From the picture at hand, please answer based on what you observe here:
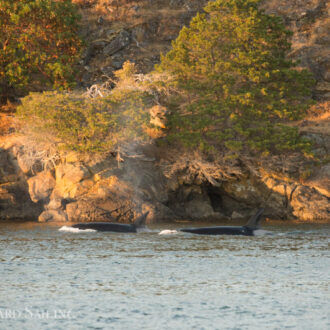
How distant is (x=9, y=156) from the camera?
154ft

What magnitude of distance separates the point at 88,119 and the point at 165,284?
91.0ft

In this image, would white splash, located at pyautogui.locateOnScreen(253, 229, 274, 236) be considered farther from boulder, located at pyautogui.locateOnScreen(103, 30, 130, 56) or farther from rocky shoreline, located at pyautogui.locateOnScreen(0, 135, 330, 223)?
boulder, located at pyautogui.locateOnScreen(103, 30, 130, 56)

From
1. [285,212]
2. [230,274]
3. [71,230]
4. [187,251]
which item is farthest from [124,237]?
[285,212]

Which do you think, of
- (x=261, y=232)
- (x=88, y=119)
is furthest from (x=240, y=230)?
(x=88, y=119)

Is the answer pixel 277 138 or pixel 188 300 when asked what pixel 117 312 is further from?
A: pixel 277 138

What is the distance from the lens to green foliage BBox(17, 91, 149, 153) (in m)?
42.9

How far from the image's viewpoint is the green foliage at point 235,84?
4509 centimetres

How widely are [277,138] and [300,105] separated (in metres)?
3.60

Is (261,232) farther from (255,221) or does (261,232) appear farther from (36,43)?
(36,43)

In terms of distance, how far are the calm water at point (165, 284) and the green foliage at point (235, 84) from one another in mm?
18701

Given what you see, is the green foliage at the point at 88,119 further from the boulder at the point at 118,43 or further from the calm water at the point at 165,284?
the boulder at the point at 118,43

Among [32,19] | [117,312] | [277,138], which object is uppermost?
[32,19]

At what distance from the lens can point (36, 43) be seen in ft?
187

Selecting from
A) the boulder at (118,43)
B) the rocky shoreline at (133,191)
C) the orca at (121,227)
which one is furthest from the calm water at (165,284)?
the boulder at (118,43)
